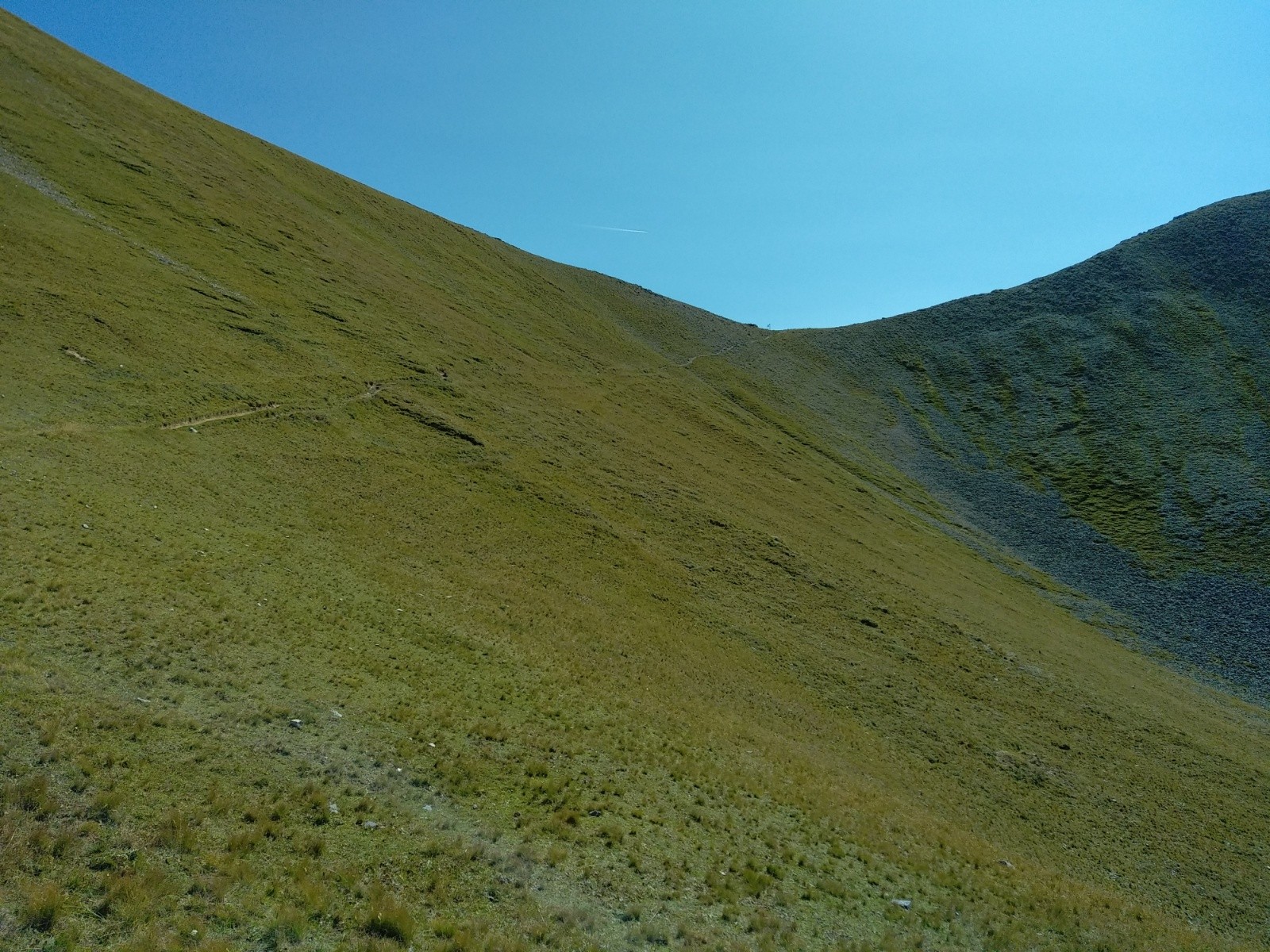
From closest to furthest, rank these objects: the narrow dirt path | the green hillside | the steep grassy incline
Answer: the green hillside → the narrow dirt path → the steep grassy incline

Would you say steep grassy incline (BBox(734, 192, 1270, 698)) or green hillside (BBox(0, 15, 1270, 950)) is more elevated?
steep grassy incline (BBox(734, 192, 1270, 698))

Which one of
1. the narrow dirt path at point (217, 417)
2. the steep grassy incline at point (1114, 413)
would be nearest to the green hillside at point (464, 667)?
the narrow dirt path at point (217, 417)

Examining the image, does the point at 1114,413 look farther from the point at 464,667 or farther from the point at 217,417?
the point at 217,417

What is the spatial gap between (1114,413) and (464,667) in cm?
10703

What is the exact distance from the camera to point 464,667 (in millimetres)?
24969

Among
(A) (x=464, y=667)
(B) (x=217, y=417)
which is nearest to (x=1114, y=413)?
(A) (x=464, y=667)

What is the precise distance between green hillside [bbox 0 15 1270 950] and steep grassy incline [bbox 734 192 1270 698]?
6984 millimetres

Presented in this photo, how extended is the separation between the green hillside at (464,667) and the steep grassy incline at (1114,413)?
22.9ft

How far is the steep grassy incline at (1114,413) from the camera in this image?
69.7 metres

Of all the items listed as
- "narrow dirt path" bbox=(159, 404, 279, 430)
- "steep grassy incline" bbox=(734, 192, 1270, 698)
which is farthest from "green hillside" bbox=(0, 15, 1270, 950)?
"steep grassy incline" bbox=(734, 192, 1270, 698)

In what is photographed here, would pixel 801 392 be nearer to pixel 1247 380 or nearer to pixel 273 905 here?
pixel 1247 380

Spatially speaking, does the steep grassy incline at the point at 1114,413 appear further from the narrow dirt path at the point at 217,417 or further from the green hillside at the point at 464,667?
the narrow dirt path at the point at 217,417

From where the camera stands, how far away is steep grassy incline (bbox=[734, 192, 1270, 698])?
69.7 m

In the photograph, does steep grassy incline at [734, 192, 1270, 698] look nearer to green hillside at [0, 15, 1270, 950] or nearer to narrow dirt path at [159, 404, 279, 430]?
green hillside at [0, 15, 1270, 950]
